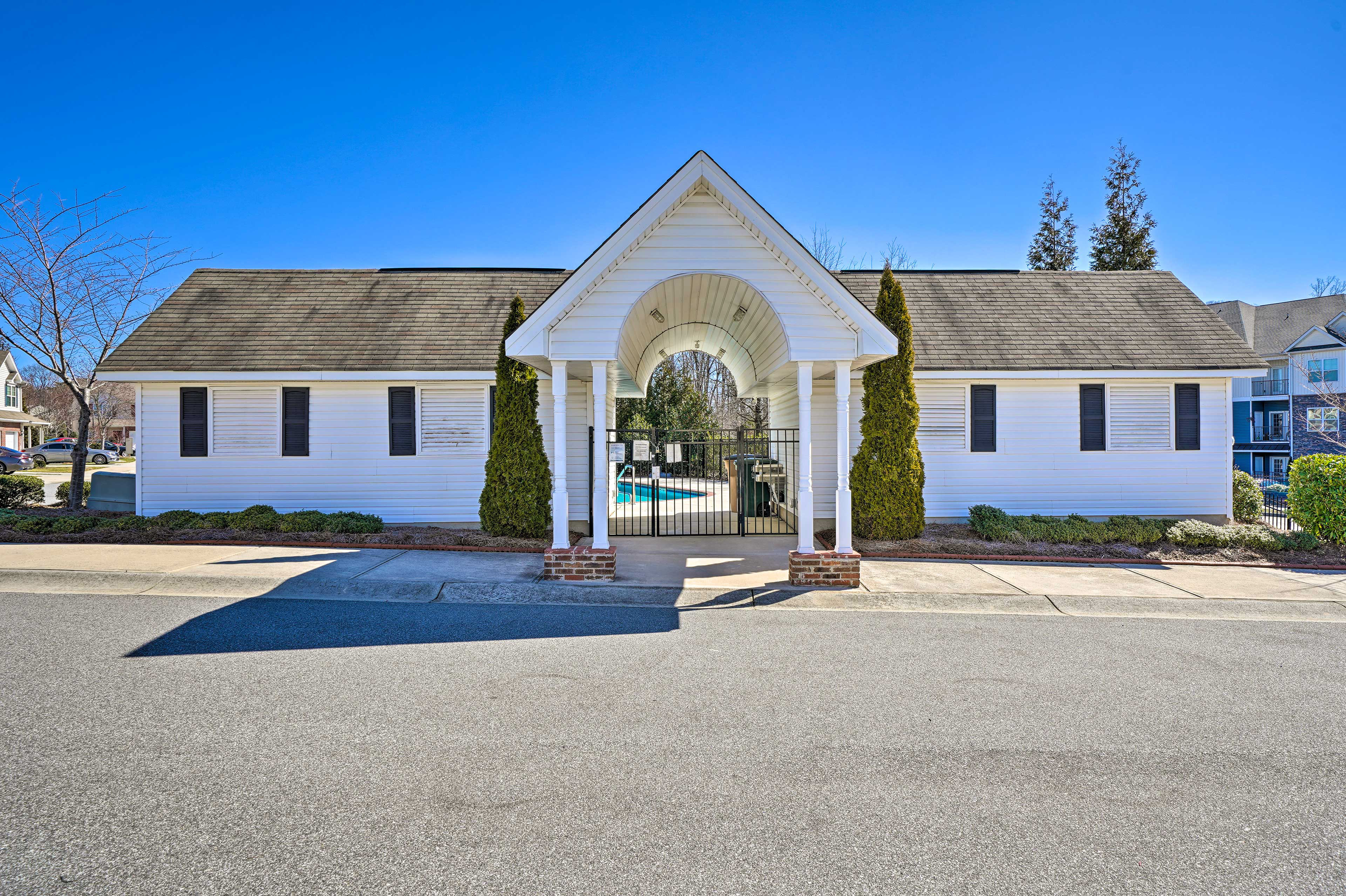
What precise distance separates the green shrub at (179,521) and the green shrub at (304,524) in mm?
1333

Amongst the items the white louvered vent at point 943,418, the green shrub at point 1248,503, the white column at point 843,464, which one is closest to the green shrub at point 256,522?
the white column at point 843,464

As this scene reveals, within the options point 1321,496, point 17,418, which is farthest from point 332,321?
point 17,418

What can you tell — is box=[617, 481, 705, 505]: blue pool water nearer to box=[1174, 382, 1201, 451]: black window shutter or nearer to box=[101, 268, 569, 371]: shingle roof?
box=[101, 268, 569, 371]: shingle roof

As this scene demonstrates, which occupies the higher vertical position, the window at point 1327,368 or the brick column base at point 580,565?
the window at point 1327,368

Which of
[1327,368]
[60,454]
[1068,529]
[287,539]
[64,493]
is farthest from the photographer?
[60,454]

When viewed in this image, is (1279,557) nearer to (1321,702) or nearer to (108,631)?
(1321,702)

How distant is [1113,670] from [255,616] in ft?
27.2

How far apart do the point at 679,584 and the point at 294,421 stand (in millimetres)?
9241

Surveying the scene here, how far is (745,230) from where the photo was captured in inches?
379

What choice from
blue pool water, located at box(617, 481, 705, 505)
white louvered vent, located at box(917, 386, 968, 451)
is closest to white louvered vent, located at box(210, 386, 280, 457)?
blue pool water, located at box(617, 481, 705, 505)

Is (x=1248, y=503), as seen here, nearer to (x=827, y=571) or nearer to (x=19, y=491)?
(x=827, y=571)

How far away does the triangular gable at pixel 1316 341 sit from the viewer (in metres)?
35.9

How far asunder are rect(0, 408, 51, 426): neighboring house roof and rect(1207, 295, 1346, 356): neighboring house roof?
70862mm

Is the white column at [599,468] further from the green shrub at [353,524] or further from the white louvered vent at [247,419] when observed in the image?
the white louvered vent at [247,419]
